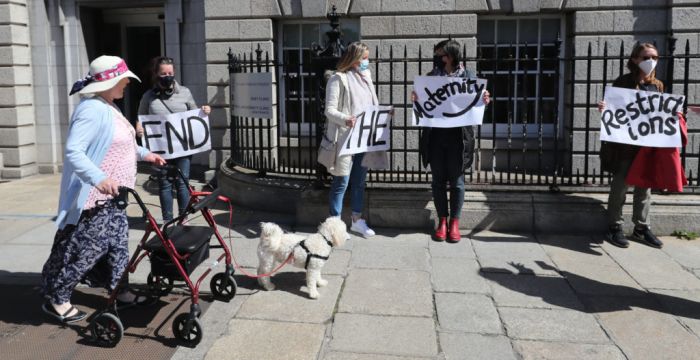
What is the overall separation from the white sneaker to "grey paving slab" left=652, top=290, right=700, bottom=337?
2.82m

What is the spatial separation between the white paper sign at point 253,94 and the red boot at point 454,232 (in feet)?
8.22

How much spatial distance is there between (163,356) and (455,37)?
288 inches

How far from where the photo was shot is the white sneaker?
6.68 meters

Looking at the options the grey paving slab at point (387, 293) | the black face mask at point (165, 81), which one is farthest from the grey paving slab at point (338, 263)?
the black face mask at point (165, 81)

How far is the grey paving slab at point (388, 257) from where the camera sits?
5762mm

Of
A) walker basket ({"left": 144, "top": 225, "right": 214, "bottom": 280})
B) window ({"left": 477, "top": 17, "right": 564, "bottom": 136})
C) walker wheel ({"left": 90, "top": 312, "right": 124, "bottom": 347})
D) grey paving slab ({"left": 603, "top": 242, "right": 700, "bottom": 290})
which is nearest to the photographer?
walker wheel ({"left": 90, "top": 312, "right": 124, "bottom": 347})

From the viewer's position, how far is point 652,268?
5.71 metres

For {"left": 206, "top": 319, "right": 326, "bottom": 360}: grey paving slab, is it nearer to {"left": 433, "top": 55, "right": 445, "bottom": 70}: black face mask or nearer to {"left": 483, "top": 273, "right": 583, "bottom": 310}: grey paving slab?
{"left": 483, "top": 273, "right": 583, "bottom": 310}: grey paving slab

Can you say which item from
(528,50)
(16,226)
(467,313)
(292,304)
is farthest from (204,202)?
(528,50)

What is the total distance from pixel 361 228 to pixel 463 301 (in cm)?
203

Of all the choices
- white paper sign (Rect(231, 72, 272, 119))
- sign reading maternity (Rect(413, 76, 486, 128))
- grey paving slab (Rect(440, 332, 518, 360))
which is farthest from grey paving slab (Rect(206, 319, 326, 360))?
white paper sign (Rect(231, 72, 272, 119))

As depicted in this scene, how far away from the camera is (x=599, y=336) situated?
427 centimetres

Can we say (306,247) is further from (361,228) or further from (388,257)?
(361,228)

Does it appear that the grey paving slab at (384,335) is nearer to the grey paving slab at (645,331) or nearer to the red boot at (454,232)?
the grey paving slab at (645,331)
